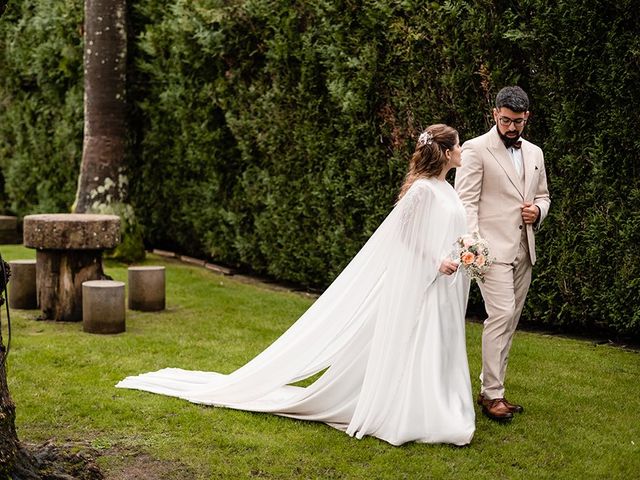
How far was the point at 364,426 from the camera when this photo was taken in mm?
5477

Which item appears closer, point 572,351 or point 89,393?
point 89,393

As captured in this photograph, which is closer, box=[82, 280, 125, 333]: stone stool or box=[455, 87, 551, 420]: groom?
box=[455, 87, 551, 420]: groom

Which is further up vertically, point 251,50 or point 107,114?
point 251,50

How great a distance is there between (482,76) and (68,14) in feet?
25.8

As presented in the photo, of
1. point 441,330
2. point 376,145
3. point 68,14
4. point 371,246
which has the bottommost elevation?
point 441,330

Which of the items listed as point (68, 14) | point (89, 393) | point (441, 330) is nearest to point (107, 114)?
point (68, 14)

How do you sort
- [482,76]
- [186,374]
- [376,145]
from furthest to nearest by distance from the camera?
[376,145], [482,76], [186,374]

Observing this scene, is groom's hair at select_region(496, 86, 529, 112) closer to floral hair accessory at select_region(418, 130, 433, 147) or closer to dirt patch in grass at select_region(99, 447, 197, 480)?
floral hair accessory at select_region(418, 130, 433, 147)

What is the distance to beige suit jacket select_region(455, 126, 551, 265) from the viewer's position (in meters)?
6.05

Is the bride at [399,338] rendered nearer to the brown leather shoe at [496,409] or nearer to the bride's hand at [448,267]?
the bride's hand at [448,267]

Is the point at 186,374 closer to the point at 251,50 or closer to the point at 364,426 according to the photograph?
the point at 364,426

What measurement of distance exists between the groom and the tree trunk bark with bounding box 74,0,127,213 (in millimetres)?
7304

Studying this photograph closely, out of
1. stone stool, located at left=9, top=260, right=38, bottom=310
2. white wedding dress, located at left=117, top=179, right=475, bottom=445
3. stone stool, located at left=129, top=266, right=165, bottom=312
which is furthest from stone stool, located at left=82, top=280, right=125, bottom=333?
white wedding dress, located at left=117, top=179, right=475, bottom=445

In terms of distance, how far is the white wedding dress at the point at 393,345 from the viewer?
5.48 metres
